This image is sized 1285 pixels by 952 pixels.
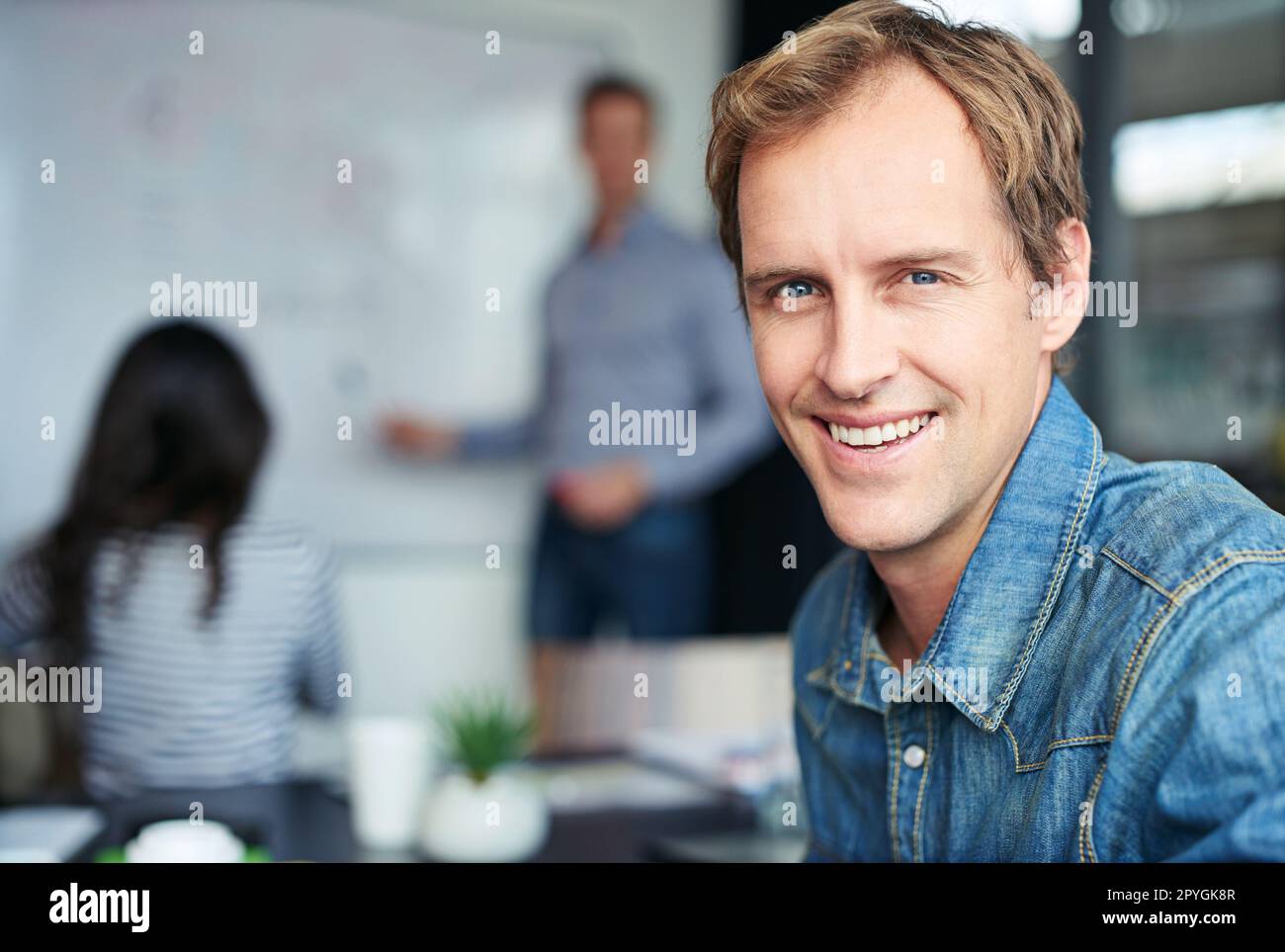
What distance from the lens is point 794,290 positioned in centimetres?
77

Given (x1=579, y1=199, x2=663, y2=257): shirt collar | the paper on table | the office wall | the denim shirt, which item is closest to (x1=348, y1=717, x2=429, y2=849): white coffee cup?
the paper on table

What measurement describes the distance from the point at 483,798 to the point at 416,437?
1930 millimetres

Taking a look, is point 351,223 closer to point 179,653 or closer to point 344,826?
point 179,653

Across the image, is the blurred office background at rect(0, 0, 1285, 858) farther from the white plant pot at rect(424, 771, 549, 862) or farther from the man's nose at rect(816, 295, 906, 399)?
the man's nose at rect(816, 295, 906, 399)

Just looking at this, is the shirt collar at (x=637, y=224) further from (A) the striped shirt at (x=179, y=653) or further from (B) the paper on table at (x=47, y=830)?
(B) the paper on table at (x=47, y=830)

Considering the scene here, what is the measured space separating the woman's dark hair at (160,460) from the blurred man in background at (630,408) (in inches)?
49.1

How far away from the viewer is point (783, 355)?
793 millimetres

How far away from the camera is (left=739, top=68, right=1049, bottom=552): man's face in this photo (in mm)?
727

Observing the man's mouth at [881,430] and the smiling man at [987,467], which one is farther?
the man's mouth at [881,430]

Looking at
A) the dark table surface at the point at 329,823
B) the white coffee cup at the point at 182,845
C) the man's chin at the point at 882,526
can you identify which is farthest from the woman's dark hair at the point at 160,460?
the man's chin at the point at 882,526

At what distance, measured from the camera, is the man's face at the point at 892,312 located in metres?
0.73

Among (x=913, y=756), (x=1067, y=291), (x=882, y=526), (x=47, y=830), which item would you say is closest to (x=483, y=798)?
(x=47, y=830)

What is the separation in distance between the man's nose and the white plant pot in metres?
0.79
